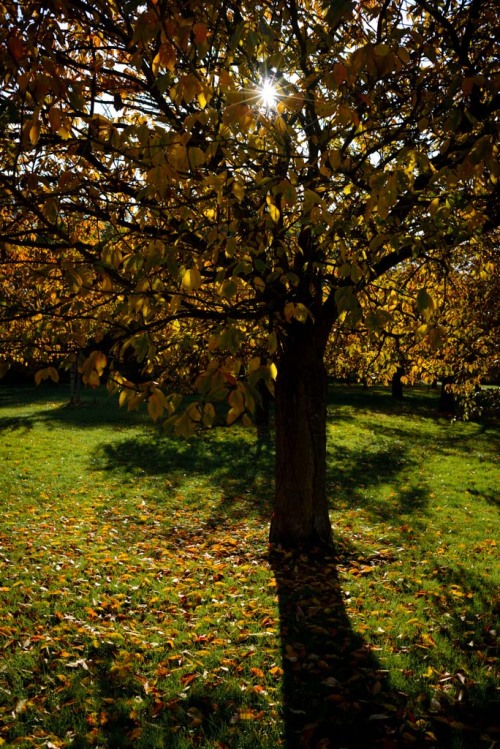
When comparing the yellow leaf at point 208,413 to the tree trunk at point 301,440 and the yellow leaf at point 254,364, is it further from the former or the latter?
the tree trunk at point 301,440

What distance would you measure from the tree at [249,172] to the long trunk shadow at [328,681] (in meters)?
2.16

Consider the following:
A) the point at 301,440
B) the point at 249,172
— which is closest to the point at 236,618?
the point at 301,440

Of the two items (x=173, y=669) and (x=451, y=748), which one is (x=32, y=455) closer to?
(x=173, y=669)

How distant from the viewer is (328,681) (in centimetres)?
483

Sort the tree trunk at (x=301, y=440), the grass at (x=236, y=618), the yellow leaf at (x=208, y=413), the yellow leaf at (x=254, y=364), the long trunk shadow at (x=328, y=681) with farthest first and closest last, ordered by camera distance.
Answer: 1. the tree trunk at (x=301, y=440)
2. the grass at (x=236, y=618)
3. the long trunk shadow at (x=328, y=681)
4. the yellow leaf at (x=254, y=364)
5. the yellow leaf at (x=208, y=413)

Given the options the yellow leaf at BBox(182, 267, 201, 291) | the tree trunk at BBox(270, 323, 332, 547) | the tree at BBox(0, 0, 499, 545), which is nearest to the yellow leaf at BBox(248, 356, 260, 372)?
the tree at BBox(0, 0, 499, 545)

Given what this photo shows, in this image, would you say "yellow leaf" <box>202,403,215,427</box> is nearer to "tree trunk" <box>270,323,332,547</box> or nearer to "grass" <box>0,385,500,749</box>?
"grass" <box>0,385,500,749</box>

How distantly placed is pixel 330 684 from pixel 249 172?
5184mm

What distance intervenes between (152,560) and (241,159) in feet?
20.1

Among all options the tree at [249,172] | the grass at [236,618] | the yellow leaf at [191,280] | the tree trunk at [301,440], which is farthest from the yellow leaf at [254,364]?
the tree trunk at [301,440]

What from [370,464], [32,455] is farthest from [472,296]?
[32,455]

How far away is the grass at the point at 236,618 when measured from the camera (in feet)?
13.9

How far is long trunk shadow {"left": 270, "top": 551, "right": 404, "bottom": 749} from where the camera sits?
4.11 m

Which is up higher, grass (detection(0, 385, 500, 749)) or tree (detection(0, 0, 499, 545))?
tree (detection(0, 0, 499, 545))
